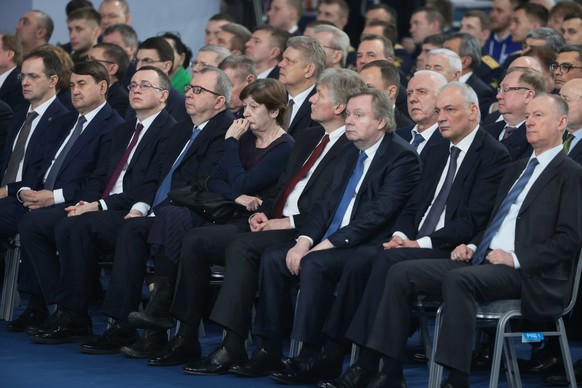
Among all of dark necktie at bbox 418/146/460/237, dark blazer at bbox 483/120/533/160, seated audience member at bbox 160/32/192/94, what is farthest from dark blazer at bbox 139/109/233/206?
seated audience member at bbox 160/32/192/94

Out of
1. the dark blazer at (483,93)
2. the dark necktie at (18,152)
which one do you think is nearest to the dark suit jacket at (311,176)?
the dark necktie at (18,152)

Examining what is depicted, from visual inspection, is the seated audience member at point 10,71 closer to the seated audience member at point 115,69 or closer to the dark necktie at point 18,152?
the seated audience member at point 115,69

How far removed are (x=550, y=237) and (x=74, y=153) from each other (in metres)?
3.49

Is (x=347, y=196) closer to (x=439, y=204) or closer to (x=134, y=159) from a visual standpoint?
(x=439, y=204)

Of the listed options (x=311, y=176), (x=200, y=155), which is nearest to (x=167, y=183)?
(x=200, y=155)

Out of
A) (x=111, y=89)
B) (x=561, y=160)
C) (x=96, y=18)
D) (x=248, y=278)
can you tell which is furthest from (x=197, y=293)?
(x=96, y=18)

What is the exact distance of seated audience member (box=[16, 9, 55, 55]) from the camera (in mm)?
11695

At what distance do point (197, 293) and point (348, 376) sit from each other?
3.90ft

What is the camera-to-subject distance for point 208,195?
24.4 feet

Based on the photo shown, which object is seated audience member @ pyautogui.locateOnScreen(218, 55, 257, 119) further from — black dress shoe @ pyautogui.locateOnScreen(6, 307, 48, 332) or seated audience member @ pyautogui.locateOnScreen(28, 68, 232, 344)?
black dress shoe @ pyautogui.locateOnScreen(6, 307, 48, 332)

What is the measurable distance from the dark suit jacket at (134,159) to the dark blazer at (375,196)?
1402 mm

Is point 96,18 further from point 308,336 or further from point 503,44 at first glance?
point 308,336

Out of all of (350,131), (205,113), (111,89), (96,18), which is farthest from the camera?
(96,18)

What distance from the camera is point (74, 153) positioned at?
8.37 m
